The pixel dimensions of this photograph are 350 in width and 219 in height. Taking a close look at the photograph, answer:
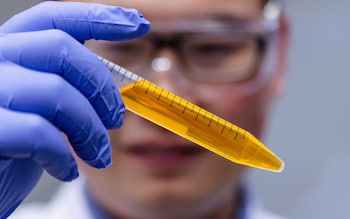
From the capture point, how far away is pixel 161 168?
43.9 inches

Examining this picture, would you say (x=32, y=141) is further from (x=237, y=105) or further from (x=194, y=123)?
(x=237, y=105)

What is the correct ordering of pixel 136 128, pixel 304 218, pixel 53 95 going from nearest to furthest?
1. pixel 53 95
2. pixel 136 128
3. pixel 304 218

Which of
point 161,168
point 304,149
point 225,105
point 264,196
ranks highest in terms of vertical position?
point 225,105

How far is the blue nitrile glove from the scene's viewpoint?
2.14 ft

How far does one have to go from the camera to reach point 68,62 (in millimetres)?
693

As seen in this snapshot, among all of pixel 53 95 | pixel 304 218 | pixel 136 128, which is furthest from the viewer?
pixel 304 218

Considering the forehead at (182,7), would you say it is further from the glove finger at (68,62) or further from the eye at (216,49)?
the glove finger at (68,62)

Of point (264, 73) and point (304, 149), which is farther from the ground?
point (264, 73)

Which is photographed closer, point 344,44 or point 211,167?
point 211,167

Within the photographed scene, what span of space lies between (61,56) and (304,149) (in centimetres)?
142

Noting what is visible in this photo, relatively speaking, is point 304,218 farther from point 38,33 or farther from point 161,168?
point 38,33

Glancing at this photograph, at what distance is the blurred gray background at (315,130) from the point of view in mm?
1980

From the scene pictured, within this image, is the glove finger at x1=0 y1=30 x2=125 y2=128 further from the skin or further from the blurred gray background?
the blurred gray background

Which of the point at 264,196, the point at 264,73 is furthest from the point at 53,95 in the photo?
the point at 264,196
